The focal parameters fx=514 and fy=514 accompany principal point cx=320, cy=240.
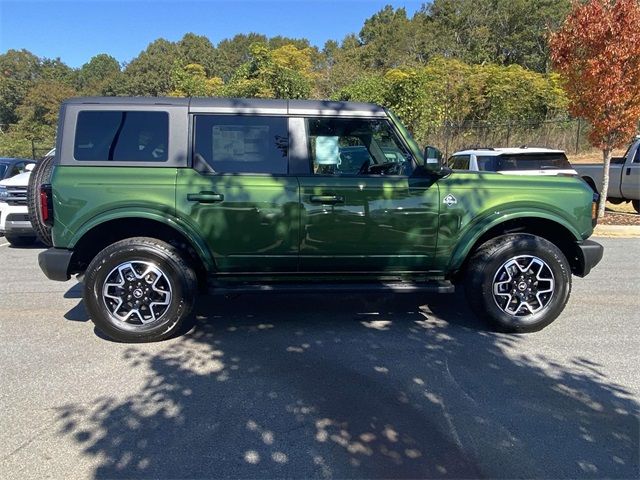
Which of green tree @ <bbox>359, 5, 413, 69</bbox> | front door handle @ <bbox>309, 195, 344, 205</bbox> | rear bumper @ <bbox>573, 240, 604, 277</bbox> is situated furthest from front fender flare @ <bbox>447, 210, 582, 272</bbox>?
green tree @ <bbox>359, 5, 413, 69</bbox>

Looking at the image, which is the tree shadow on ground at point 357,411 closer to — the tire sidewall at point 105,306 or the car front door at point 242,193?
the tire sidewall at point 105,306

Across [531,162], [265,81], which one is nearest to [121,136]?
[531,162]

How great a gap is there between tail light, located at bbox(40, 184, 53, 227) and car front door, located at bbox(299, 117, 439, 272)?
2112 mm

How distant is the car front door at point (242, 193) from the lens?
4.35 meters

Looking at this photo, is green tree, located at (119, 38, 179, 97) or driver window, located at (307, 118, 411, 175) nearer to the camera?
driver window, located at (307, 118, 411, 175)

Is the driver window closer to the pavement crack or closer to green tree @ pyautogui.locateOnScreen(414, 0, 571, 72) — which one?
the pavement crack

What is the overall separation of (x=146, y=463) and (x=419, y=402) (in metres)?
1.73

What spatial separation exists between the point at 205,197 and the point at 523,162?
7.13 meters

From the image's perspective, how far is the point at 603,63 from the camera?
1000 centimetres

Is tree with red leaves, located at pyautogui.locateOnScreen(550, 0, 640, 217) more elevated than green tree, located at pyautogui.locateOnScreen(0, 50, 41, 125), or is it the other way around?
green tree, located at pyautogui.locateOnScreen(0, 50, 41, 125)

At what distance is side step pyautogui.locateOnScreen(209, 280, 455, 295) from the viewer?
4500 millimetres

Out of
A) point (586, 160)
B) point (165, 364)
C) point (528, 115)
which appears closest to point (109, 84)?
point (528, 115)

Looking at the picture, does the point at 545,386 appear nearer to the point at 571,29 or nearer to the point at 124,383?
the point at 124,383

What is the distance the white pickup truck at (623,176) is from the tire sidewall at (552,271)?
30.5ft
